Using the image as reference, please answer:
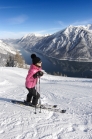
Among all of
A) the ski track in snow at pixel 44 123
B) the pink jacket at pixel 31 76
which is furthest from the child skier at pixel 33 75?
the ski track in snow at pixel 44 123

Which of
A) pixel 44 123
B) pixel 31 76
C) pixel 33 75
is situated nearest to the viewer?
pixel 44 123

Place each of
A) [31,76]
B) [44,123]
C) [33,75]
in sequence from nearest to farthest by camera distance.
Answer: [44,123]
[33,75]
[31,76]

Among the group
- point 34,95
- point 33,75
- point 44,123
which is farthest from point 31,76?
point 44,123

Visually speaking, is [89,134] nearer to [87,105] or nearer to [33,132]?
[33,132]

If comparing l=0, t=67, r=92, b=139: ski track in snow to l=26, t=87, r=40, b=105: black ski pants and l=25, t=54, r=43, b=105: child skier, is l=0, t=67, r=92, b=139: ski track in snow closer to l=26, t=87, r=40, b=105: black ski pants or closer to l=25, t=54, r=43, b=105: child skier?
l=26, t=87, r=40, b=105: black ski pants

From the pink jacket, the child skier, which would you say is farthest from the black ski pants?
the pink jacket

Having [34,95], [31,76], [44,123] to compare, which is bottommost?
[44,123]

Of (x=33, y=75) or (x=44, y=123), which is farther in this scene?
(x=33, y=75)

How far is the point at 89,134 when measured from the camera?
5.43 metres

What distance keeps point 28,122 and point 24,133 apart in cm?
84

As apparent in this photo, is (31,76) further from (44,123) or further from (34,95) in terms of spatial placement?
(44,123)

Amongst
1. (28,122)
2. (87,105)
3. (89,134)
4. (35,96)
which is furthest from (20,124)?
(87,105)

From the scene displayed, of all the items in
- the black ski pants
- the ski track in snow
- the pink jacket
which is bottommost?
the ski track in snow

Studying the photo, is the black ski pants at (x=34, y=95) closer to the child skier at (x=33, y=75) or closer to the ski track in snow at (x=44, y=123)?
the child skier at (x=33, y=75)
